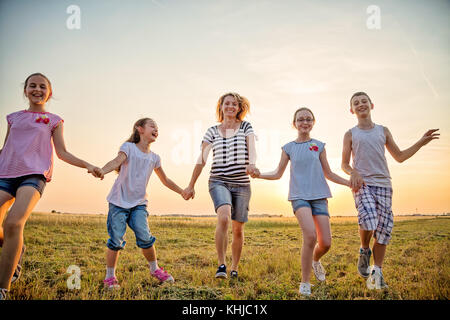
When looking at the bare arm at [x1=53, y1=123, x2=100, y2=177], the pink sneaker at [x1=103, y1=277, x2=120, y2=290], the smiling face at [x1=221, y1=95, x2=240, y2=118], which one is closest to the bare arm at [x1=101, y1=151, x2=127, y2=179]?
the bare arm at [x1=53, y1=123, x2=100, y2=177]

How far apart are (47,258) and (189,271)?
11.5 feet

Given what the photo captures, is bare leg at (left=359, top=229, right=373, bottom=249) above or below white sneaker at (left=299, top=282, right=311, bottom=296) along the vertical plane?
above

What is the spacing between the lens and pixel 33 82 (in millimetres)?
4719

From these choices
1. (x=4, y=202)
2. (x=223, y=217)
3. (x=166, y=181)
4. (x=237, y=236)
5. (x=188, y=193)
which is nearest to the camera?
(x=4, y=202)

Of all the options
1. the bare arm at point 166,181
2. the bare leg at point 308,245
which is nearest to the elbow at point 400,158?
the bare leg at point 308,245

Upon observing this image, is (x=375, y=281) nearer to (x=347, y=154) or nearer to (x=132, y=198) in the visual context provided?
(x=347, y=154)

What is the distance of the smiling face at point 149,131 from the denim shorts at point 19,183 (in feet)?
5.55

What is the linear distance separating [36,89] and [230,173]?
304 centimetres

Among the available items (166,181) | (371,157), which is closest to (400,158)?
(371,157)

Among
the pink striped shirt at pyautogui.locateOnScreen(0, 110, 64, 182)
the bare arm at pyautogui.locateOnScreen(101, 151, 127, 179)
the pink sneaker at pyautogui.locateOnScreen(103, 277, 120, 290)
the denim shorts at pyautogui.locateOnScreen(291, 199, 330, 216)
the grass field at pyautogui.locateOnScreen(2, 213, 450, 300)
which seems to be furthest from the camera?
the bare arm at pyautogui.locateOnScreen(101, 151, 127, 179)

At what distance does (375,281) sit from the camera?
496cm

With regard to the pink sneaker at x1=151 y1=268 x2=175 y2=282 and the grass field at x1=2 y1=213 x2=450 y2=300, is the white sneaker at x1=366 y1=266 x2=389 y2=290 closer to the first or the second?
the grass field at x1=2 y1=213 x2=450 y2=300

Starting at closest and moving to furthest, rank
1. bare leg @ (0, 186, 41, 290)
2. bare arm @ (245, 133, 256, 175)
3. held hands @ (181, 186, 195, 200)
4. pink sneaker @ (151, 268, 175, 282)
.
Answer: bare leg @ (0, 186, 41, 290) < pink sneaker @ (151, 268, 175, 282) < bare arm @ (245, 133, 256, 175) < held hands @ (181, 186, 195, 200)

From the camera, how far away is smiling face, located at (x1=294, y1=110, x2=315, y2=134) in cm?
535
